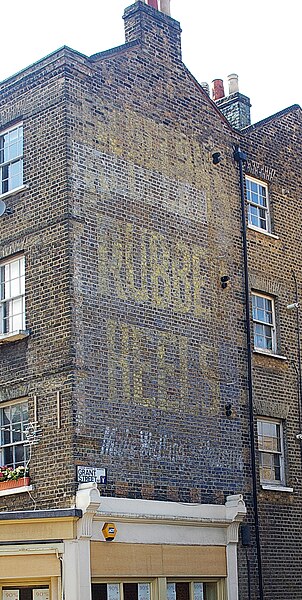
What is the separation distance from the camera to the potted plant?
717 inches

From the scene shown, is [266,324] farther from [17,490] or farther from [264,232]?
[17,490]

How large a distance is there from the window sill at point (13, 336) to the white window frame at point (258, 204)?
6971 millimetres

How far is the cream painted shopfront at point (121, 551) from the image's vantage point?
16891 mm

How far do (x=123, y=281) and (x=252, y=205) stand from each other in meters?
5.27

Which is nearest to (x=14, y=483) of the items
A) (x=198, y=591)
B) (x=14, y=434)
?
(x=14, y=434)

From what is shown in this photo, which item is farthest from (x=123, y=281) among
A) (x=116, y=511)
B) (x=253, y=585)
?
(x=253, y=585)

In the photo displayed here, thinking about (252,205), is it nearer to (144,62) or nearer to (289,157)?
(289,157)

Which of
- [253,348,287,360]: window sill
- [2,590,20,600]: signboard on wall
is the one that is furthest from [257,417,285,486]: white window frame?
[2,590,20,600]: signboard on wall

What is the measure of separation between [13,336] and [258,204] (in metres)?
7.72

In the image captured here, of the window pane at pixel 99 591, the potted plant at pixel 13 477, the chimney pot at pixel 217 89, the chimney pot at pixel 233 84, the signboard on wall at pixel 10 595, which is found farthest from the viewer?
the chimney pot at pixel 217 89

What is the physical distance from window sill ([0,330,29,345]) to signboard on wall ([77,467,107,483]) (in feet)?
9.73

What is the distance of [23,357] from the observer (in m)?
19.0

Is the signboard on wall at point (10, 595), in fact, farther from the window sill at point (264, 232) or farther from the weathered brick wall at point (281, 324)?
the window sill at point (264, 232)

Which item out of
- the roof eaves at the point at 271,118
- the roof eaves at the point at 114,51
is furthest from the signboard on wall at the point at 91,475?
the roof eaves at the point at 271,118
